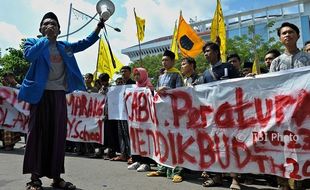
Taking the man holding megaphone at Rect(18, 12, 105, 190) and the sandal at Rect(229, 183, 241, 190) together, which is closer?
the man holding megaphone at Rect(18, 12, 105, 190)

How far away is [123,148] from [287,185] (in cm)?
364

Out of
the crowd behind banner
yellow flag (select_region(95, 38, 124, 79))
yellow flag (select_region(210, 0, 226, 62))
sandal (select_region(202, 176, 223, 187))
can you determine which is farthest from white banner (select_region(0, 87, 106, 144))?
A: yellow flag (select_region(95, 38, 124, 79))

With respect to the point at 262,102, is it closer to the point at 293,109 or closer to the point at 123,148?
the point at 293,109

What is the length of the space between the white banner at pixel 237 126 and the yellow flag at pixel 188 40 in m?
5.84

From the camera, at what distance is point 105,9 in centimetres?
Answer: 471

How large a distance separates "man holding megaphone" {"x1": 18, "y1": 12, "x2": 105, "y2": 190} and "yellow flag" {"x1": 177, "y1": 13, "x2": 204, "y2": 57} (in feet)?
23.0

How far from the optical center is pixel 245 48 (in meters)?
33.7

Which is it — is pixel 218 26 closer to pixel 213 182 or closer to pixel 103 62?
pixel 103 62

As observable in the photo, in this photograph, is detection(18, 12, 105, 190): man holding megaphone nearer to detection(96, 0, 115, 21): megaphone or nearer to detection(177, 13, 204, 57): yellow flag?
detection(96, 0, 115, 21): megaphone

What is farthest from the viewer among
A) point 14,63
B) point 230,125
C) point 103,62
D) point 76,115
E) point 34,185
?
point 14,63

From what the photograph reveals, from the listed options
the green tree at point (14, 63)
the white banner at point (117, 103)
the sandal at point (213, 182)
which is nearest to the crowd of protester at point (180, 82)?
the sandal at point (213, 182)

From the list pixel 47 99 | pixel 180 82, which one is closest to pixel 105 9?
pixel 47 99

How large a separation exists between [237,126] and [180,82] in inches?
52.5

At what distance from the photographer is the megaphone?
469 cm
